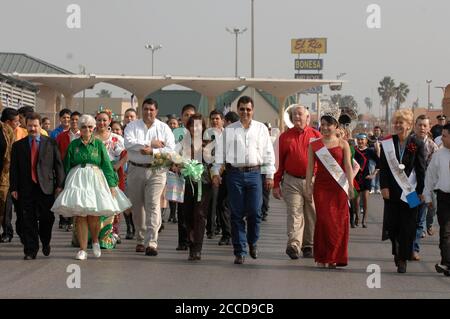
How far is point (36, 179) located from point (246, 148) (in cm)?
269

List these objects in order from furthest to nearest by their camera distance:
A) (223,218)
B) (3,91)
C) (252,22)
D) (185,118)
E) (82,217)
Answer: (252,22), (3,91), (223,218), (185,118), (82,217)

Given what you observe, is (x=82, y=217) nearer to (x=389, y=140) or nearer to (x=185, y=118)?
(x=185, y=118)

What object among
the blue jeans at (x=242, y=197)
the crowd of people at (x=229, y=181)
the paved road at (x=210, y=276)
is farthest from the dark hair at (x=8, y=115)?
the blue jeans at (x=242, y=197)

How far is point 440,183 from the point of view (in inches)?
438

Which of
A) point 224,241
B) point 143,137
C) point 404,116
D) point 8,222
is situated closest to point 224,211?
point 224,241

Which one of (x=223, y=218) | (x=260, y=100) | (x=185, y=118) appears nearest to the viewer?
(x=185, y=118)

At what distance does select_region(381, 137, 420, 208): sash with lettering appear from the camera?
11141mm

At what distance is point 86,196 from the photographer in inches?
472

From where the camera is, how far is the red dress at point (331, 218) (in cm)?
1136

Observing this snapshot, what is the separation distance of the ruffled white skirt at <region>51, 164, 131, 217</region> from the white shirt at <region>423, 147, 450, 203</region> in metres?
A: 3.81

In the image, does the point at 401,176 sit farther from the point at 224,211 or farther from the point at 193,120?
the point at 224,211

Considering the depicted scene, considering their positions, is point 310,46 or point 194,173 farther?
point 310,46

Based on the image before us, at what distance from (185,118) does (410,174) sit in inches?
137

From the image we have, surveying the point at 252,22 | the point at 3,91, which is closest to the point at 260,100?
the point at 252,22
